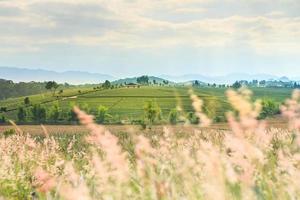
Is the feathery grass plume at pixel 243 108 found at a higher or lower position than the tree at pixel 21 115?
higher

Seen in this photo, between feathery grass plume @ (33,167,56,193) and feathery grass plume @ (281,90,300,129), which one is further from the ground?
feathery grass plume @ (281,90,300,129)

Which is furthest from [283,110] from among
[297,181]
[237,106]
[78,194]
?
[78,194]

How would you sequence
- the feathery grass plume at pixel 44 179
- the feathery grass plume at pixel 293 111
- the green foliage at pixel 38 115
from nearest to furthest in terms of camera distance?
the feathery grass plume at pixel 293 111
the feathery grass plume at pixel 44 179
the green foliage at pixel 38 115

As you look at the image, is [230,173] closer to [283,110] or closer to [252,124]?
[252,124]

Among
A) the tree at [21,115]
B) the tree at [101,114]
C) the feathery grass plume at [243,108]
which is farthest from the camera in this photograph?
the tree at [21,115]

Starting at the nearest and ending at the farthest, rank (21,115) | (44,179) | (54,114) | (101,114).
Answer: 1. (44,179)
2. (101,114)
3. (54,114)
4. (21,115)

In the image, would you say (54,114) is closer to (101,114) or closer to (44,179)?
(101,114)

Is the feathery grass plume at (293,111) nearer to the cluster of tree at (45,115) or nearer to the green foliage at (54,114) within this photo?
the cluster of tree at (45,115)

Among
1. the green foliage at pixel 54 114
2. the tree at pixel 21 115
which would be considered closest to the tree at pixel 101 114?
the green foliage at pixel 54 114

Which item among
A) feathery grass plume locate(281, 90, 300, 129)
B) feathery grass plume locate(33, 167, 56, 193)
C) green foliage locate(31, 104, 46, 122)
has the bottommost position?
green foliage locate(31, 104, 46, 122)

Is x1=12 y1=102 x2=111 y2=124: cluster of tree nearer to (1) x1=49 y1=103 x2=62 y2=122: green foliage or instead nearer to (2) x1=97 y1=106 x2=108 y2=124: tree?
(1) x1=49 y1=103 x2=62 y2=122: green foliage

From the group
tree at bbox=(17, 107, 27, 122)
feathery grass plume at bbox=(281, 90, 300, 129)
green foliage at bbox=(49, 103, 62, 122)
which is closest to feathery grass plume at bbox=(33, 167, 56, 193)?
feathery grass plume at bbox=(281, 90, 300, 129)

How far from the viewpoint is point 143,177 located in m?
4.77

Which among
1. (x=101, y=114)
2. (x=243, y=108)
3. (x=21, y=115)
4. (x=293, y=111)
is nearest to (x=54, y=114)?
(x=21, y=115)
